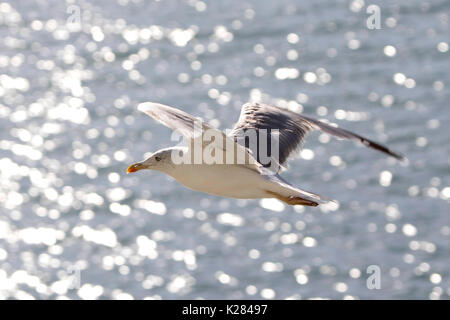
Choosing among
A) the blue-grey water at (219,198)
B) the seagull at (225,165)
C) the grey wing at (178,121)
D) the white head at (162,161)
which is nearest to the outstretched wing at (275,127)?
the seagull at (225,165)

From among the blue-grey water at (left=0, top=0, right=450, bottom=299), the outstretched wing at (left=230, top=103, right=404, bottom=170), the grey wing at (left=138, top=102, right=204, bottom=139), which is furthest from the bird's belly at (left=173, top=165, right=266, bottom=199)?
the blue-grey water at (left=0, top=0, right=450, bottom=299)

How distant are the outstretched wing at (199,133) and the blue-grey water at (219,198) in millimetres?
29320

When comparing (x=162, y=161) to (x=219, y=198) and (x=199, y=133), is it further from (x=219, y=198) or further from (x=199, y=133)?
(x=219, y=198)

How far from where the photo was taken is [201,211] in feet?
157

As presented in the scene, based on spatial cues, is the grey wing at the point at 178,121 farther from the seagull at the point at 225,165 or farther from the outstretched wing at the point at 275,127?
the outstretched wing at the point at 275,127

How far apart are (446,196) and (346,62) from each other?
9779 millimetres

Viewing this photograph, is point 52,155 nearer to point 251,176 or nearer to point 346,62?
point 346,62

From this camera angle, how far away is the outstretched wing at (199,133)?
12.9 meters

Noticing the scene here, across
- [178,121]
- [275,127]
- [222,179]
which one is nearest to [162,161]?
[222,179]

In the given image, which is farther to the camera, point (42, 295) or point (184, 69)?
point (184, 69)

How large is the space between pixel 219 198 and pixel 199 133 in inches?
1384

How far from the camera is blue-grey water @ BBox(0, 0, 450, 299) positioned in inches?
1804
